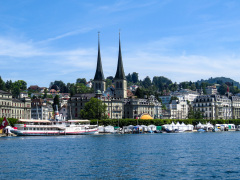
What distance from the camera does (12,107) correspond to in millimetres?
145500

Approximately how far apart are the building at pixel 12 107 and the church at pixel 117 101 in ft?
66.9

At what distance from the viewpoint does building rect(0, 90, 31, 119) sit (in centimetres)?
14000

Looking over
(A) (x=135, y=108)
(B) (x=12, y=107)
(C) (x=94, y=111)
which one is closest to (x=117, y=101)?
(A) (x=135, y=108)

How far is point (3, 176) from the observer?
3978 centimetres

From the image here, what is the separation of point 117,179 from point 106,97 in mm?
139897

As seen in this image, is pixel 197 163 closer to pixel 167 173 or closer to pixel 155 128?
pixel 167 173

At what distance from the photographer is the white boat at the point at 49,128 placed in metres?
115

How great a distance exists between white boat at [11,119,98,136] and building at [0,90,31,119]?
20.2 m

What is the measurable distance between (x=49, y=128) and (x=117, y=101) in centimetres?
6160

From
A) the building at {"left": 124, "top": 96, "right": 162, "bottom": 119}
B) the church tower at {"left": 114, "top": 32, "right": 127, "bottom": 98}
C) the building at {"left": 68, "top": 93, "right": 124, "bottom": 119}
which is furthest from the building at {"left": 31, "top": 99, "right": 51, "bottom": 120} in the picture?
A: the building at {"left": 124, "top": 96, "right": 162, "bottom": 119}

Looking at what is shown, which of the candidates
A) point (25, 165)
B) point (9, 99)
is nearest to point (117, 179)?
point (25, 165)

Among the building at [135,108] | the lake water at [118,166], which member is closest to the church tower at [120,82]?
the building at [135,108]

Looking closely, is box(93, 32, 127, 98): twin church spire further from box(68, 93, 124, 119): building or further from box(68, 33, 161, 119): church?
box(68, 93, 124, 119): building

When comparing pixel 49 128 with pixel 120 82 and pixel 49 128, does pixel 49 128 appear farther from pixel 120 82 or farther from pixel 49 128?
pixel 120 82
